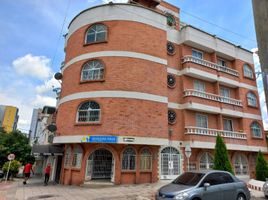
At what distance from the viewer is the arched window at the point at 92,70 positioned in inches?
650

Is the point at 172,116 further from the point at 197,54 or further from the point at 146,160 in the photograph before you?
the point at 197,54

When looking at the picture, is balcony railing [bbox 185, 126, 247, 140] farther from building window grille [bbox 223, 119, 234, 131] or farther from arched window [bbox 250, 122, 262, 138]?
arched window [bbox 250, 122, 262, 138]

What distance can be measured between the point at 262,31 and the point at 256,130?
24.5 metres

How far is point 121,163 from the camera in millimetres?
15094

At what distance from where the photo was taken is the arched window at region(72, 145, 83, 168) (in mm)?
15389

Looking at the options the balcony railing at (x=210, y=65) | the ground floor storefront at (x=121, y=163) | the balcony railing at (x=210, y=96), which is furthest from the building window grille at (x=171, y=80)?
the ground floor storefront at (x=121, y=163)

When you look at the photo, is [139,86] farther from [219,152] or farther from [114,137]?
[219,152]

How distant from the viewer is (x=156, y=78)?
1708 cm

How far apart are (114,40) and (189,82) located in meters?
8.47

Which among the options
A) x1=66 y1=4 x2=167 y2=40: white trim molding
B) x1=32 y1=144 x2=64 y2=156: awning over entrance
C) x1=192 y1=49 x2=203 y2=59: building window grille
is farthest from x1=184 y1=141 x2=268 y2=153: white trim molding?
x1=32 y1=144 x2=64 y2=156: awning over entrance

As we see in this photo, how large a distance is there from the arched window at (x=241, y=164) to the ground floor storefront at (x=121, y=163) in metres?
5.96

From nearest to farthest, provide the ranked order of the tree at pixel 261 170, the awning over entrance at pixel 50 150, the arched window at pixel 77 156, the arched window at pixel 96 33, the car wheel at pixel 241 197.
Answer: the car wheel at pixel 241 197, the arched window at pixel 77 156, the arched window at pixel 96 33, the awning over entrance at pixel 50 150, the tree at pixel 261 170

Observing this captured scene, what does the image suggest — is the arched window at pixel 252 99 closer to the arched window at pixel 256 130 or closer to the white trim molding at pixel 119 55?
the arched window at pixel 256 130

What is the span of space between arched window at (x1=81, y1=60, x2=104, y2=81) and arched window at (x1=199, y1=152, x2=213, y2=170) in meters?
11.7
